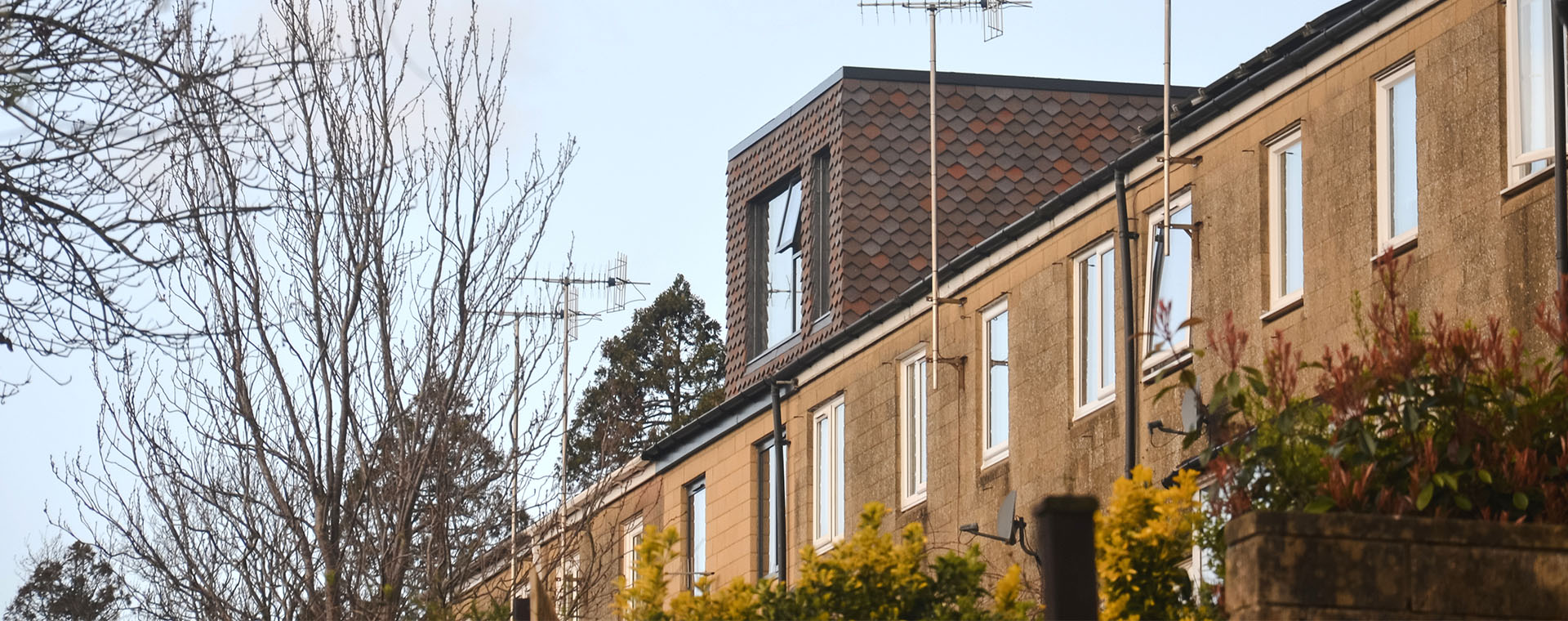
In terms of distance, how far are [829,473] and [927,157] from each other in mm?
4498

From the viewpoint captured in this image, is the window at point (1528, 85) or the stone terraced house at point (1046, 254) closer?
the window at point (1528, 85)

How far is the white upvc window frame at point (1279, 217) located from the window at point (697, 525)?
14.2 meters

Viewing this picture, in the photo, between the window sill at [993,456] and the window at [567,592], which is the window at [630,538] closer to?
the window at [567,592]

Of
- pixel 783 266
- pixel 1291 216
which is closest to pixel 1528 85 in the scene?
pixel 1291 216

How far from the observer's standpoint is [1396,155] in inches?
626

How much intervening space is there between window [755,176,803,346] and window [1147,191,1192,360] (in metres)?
10.1

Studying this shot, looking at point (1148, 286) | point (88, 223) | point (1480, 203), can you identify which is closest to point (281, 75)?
point (88, 223)

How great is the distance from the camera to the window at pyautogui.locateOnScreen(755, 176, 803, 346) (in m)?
29.0

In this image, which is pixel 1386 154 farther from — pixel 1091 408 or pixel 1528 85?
pixel 1091 408

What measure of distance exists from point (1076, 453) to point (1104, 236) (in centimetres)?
191

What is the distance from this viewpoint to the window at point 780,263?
29.0m

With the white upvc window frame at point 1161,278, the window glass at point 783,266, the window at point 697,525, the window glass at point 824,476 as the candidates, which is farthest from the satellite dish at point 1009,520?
the window at point 697,525

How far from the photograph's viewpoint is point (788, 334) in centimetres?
2919

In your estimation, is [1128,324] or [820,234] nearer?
[1128,324]
